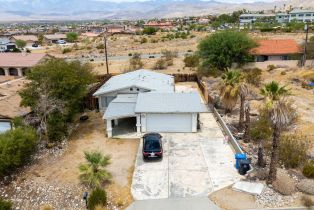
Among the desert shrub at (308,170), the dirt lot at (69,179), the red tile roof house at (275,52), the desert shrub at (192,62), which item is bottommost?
the dirt lot at (69,179)

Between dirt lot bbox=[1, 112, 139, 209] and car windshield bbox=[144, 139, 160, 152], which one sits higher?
car windshield bbox=[144, 139, 160, 152]

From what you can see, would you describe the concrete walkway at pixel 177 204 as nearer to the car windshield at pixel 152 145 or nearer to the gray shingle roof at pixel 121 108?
the car windshield at pixel 152 145

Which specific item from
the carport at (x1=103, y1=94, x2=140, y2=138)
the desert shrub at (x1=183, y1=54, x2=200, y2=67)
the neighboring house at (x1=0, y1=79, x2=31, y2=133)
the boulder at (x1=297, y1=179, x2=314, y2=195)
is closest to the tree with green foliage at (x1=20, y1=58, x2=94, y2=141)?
the neighboring house at (x1=0, y1=79, x2=31, y2=133)

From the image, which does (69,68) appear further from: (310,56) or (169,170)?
(310,56)

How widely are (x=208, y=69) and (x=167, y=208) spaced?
32778 mm

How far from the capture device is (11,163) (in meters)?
19.2

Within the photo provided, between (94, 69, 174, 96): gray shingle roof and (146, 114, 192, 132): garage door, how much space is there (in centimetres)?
525

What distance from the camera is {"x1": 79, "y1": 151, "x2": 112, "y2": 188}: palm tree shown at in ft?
60.0

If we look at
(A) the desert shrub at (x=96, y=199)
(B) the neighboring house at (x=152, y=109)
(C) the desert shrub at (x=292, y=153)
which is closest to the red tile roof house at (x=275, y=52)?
(B) the neighboring house at (x=152, y=109)

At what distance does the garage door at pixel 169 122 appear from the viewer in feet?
84.1

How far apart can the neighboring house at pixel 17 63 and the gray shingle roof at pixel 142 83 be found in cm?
2171

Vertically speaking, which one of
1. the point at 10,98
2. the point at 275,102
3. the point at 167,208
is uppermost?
the point at 275,102

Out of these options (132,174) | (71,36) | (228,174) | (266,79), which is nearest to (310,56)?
(266,79)

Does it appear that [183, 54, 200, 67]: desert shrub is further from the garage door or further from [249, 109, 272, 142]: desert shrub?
[249, 109, 272, 142]: desert shrub
